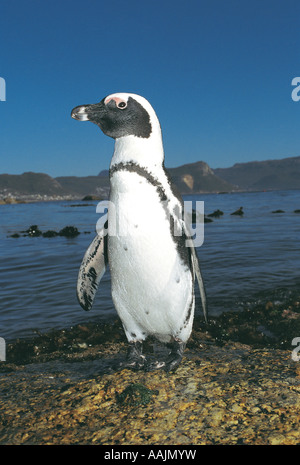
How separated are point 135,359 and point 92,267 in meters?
1.06

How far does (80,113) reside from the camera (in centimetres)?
332

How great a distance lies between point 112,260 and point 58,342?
2338mm

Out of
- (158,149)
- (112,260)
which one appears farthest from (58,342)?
(158,149)

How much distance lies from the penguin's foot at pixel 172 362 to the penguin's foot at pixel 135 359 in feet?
0.28

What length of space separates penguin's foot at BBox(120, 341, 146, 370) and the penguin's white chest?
226 millimetres

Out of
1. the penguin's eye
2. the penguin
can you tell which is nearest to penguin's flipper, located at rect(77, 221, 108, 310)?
the penguin

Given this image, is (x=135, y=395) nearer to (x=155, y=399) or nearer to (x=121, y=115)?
(x=155, y=399)

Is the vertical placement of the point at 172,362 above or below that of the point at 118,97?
below

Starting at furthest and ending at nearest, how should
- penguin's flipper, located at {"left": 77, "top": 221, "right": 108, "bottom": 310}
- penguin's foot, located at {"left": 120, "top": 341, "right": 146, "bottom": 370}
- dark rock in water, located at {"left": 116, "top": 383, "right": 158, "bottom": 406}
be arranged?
penguin's flipper, located at {"left": 77, "top": 221, "right": 108, "bottom": 310}, penguin's foot, located at {"left": 120, "top": 341, "right": 146, "bottom": 370}, dark rock in water, located at {"left": 116, "top": 383, "right": 158, "bottom": 406}

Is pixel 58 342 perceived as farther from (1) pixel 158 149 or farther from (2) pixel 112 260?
(1) pixel 158 149

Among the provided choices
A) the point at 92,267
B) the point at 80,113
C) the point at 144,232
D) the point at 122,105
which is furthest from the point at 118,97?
the point at 92,267

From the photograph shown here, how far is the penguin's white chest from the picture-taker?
3.30m

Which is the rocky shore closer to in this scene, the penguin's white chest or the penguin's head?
the penguin's white chest

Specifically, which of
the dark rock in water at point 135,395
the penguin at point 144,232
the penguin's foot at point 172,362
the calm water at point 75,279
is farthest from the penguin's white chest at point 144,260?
the calm water at point 75,279
